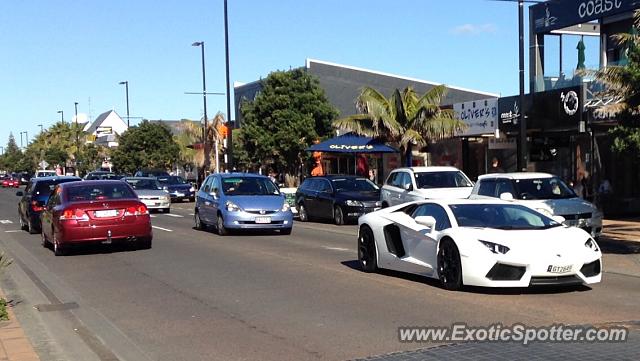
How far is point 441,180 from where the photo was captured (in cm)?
2114

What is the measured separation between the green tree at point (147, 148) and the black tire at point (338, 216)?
3764 cm

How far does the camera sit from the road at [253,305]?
7.47m

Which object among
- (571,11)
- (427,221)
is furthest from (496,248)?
(571,11)

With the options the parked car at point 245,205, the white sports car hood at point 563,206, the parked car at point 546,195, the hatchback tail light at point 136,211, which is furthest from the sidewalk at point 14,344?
the white sports car hood at point 563,206

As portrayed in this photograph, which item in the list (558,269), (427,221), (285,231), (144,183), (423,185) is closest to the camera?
(558,269)

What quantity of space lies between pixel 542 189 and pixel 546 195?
0.26m

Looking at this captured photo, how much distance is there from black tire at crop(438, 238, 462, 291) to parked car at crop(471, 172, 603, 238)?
211 inches

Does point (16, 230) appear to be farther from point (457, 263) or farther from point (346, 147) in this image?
point (457, 263)

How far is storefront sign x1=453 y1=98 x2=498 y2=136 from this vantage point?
27006 millimetres

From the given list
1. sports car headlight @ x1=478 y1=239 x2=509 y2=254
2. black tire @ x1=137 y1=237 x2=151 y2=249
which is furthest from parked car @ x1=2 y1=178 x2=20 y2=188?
sports car headlight @ x1=478 y1=239 x2=509 y2=254

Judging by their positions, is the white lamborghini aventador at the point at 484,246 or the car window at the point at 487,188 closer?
the white lamborghini aventador at the point at 484,246

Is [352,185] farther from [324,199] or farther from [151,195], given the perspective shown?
[151,195]

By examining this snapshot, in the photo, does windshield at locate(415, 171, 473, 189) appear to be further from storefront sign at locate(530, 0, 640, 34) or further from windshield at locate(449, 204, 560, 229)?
windshield at locate(449, 204, 560, 229)

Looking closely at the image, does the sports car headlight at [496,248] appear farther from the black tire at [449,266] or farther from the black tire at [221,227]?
the black tire at [221,227]
